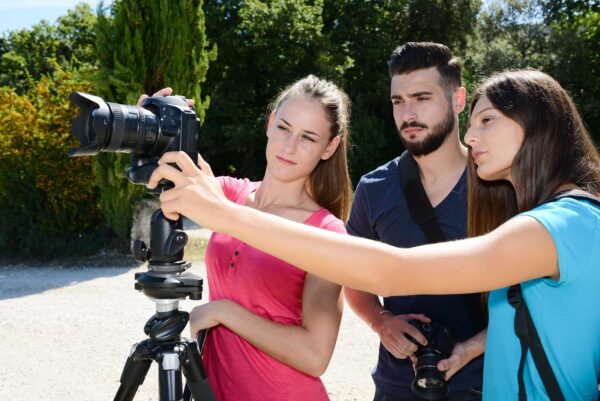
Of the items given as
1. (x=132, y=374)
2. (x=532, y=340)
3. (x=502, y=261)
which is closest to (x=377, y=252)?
(x=502, y=261)

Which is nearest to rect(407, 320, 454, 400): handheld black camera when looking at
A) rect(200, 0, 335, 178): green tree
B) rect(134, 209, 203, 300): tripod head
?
rect(134, 209, 203, 300): tripod head

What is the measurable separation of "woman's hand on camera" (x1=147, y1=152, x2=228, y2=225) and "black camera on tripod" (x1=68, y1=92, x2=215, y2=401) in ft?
0.51

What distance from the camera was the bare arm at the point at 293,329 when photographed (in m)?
1.92

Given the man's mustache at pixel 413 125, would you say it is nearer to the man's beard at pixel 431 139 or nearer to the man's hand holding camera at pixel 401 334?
the man's beard at pixel 431 139

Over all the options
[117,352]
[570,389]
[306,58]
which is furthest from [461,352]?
[306,58]

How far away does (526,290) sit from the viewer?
4.66 ft

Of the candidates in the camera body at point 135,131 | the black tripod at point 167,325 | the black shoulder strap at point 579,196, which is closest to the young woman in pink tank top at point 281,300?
the black tripod at point 167,325

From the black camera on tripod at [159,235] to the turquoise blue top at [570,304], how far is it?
0.84m

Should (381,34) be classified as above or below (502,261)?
above

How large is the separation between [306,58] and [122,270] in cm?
1376

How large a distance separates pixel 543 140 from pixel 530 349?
51cm

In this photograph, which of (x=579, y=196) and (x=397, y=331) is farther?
(x=397, y=331)

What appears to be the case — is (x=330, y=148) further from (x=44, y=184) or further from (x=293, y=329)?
(x=44, y=184)

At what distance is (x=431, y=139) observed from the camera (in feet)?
8.66
